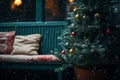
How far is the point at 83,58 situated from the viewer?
5059mm

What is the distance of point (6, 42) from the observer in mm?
6441

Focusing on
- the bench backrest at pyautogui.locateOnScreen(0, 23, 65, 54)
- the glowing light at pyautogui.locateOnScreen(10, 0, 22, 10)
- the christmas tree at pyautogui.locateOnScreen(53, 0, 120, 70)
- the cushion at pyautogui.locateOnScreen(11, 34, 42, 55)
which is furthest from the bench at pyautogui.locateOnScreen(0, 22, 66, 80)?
the christmas tree at pyautogui.locateOnScreen(53, 0, 120, 70)

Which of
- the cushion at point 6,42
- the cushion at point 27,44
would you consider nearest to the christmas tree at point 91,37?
the cushion at point 27,44

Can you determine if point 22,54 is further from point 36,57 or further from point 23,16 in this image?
point 23,16

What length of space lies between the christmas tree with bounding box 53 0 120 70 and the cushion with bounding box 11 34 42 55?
3.41 feet

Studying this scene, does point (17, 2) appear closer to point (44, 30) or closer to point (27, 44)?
point (44, 30)

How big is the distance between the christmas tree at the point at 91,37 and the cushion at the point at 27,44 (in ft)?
3.41

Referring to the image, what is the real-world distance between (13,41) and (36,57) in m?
1.01

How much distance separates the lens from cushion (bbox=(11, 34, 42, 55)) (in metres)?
6.18

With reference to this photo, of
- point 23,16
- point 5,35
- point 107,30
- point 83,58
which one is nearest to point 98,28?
point 107,30

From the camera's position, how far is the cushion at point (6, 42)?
20.7 ft

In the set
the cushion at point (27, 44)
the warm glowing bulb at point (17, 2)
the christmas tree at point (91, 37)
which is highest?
the warm glowing bulb at point (17, 2)

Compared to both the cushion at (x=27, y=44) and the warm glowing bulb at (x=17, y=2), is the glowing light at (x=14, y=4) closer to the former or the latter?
the warm glowing bulb at (x=17, y=2)

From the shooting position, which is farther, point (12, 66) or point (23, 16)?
point (23, 16)
